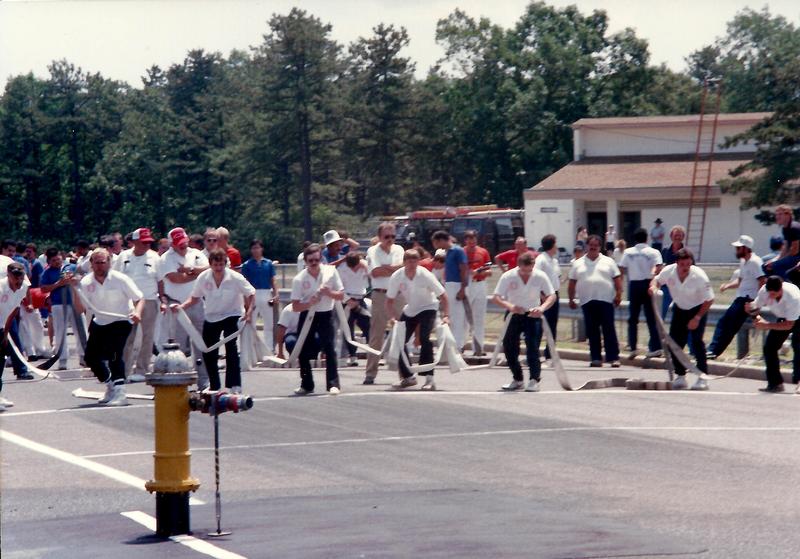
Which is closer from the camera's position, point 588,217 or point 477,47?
point 588,217

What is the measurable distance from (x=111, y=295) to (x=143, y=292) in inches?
104

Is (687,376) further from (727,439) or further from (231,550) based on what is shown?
(231,550)

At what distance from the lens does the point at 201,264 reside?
752 inches

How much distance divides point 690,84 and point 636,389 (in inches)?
3501

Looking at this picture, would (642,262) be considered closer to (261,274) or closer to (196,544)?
(261,274)

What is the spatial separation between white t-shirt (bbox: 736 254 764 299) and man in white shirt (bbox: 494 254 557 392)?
325 centimetres

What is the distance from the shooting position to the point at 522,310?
17.4 metres

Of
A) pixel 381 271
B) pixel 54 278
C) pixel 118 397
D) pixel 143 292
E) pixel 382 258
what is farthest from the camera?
pixel 54 278

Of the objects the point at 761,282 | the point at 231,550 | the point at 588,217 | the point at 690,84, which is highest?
the point at 690,84

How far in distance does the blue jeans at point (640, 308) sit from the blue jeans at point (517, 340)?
3.58 m

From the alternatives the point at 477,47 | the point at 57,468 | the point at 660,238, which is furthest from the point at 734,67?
the point at 57,468

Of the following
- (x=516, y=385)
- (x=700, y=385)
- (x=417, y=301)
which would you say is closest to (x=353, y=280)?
(x=417, y=301)

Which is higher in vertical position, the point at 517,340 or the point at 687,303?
the point at 687,303

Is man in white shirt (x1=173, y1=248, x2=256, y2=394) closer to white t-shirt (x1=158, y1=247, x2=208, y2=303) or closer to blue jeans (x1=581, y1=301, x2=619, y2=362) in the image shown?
white t-shirt (x1=158, y1=247, x2=208, y2=303)
